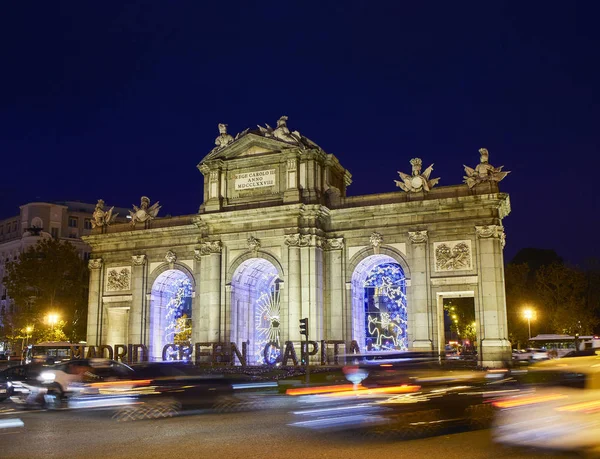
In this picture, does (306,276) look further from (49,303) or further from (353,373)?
(49,303)

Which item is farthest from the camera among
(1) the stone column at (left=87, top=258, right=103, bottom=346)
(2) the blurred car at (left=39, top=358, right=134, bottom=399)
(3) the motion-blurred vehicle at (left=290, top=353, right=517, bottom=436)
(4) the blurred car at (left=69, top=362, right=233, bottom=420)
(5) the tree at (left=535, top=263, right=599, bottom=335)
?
(5) the tree at (left=535, top=263, right=599, bottom=335)

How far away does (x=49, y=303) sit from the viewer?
60938 millimetres

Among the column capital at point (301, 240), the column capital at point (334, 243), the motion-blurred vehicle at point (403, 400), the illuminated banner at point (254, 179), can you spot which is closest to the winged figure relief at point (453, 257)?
the column capital at point (334, 243)

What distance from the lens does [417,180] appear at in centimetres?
3788

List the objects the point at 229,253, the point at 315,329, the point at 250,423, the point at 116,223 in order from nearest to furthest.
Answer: the point at 250,423
the point at 315,329
the point at 229,253
the point at 116,223

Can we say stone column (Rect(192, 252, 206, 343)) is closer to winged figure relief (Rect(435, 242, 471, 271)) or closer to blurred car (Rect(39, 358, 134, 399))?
winged figure relief (Rect(435, 242, 471, 271))

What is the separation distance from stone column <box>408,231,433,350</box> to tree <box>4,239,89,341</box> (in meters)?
35.8

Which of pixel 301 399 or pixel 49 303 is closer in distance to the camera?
pixel 301 399

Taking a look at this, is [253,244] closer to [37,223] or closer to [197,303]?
[197,303]

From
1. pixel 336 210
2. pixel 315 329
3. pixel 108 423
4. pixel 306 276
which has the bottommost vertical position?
pixel 108 423

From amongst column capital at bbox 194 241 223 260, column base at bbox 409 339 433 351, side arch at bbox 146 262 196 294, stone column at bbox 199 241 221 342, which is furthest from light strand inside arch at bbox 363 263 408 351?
side arch at bbox 146 262 196 294

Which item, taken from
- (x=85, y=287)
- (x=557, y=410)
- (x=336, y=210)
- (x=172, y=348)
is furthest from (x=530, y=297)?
(x=557, y=410)

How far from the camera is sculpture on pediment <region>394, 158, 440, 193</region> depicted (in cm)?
3781

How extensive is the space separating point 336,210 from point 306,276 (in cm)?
461
